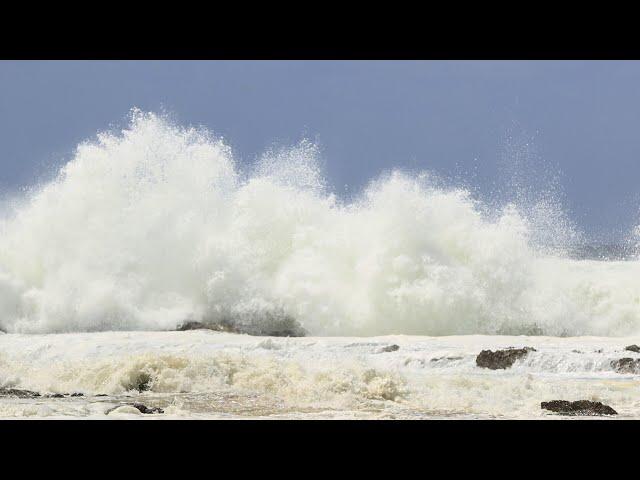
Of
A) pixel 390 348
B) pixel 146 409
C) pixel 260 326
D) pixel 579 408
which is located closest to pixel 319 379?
pixel 146 409

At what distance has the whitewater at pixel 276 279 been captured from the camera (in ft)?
30.2

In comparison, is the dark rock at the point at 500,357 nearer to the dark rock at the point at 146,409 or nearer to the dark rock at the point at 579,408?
the dark rock at the point at 579,408

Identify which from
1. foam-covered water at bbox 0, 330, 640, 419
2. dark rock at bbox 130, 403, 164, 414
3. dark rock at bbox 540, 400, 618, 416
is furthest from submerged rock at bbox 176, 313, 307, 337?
dark rock at bbox 540, 400, 618, 416

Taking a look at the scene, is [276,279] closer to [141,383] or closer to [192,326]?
[192,326]

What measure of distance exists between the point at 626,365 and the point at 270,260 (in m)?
6.72

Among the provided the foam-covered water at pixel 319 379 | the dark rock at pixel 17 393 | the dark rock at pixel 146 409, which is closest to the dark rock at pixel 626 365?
the foam-covered water at pixel 319 379

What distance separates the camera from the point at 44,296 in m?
13.1

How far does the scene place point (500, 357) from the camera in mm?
8328

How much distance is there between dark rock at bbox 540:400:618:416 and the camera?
19.4 feet

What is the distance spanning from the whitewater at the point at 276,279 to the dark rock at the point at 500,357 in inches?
4.8
